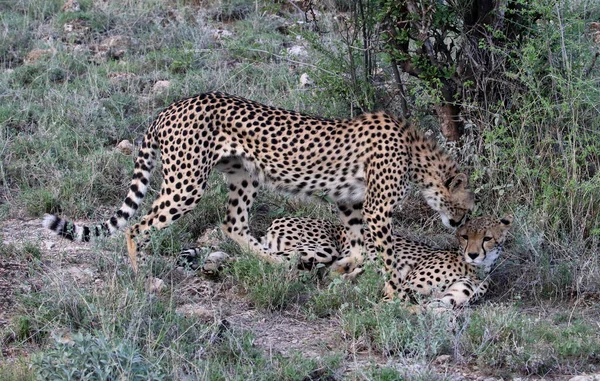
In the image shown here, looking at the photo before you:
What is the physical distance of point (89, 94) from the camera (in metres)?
7.66

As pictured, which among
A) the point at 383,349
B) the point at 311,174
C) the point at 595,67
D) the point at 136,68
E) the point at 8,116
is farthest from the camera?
the point at 136,68

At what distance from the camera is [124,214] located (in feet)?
18.1

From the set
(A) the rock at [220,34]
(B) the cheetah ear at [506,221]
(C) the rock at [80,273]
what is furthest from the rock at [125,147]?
(B) the cheetah ear at [506,221]

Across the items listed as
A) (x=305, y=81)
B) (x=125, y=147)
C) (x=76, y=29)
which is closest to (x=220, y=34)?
(x=76, y=29)

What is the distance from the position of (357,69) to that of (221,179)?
4.23 ft

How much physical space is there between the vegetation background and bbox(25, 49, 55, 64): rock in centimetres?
2

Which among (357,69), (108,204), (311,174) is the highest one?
(357,69)

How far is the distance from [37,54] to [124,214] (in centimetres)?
350

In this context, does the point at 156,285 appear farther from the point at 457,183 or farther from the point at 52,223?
the point at 457,183

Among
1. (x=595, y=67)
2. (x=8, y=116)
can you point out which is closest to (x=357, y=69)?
(x=595, y=67)

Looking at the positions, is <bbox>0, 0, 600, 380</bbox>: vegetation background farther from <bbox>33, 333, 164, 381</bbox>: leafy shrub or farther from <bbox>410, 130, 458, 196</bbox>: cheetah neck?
<bbox>410, 130, 458, 196</bbox>: cheetah neck

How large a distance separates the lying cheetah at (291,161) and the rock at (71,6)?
14.3 ft

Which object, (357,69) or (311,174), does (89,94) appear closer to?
(357,69)

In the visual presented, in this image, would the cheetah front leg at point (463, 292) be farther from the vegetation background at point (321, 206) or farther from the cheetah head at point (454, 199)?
A: the cheetah head at point (454, 199)
